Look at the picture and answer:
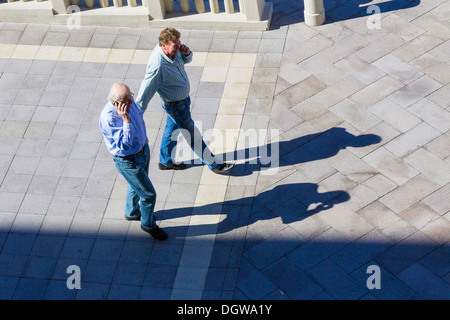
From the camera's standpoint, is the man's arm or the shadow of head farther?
the shadow of head

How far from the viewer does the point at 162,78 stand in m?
8.26

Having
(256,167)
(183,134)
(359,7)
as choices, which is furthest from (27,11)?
(359,7)

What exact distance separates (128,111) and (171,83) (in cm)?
99

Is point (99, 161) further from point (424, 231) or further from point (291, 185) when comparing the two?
point (424, 231)

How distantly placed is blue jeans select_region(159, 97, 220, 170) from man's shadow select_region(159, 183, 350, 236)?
2.05 feet

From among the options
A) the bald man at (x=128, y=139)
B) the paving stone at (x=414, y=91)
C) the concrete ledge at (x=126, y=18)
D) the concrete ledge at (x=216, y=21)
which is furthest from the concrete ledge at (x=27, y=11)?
the paving stone at (x=414, y=91)

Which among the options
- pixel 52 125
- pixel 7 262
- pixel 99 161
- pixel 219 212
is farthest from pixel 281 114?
pixel 7 262

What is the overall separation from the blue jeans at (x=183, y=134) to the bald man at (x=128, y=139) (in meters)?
0.84

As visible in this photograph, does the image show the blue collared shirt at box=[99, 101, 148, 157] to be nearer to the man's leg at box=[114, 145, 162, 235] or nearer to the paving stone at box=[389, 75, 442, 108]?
the man's leg at box=[114, 145, 162, 235]

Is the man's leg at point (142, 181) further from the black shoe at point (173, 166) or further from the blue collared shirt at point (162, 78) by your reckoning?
the black shoe at point (173, 166)

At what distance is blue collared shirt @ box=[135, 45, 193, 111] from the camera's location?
8164 millimetres

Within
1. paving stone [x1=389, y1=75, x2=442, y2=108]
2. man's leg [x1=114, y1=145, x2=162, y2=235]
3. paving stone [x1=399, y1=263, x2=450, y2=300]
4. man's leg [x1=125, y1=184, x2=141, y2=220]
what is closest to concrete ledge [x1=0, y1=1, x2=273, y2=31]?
paving stone [x1=389, y1=75, x2=442, y2=108]

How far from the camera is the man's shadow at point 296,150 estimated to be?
30.2ft

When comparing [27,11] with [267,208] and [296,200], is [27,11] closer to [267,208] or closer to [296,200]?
[267,208]
